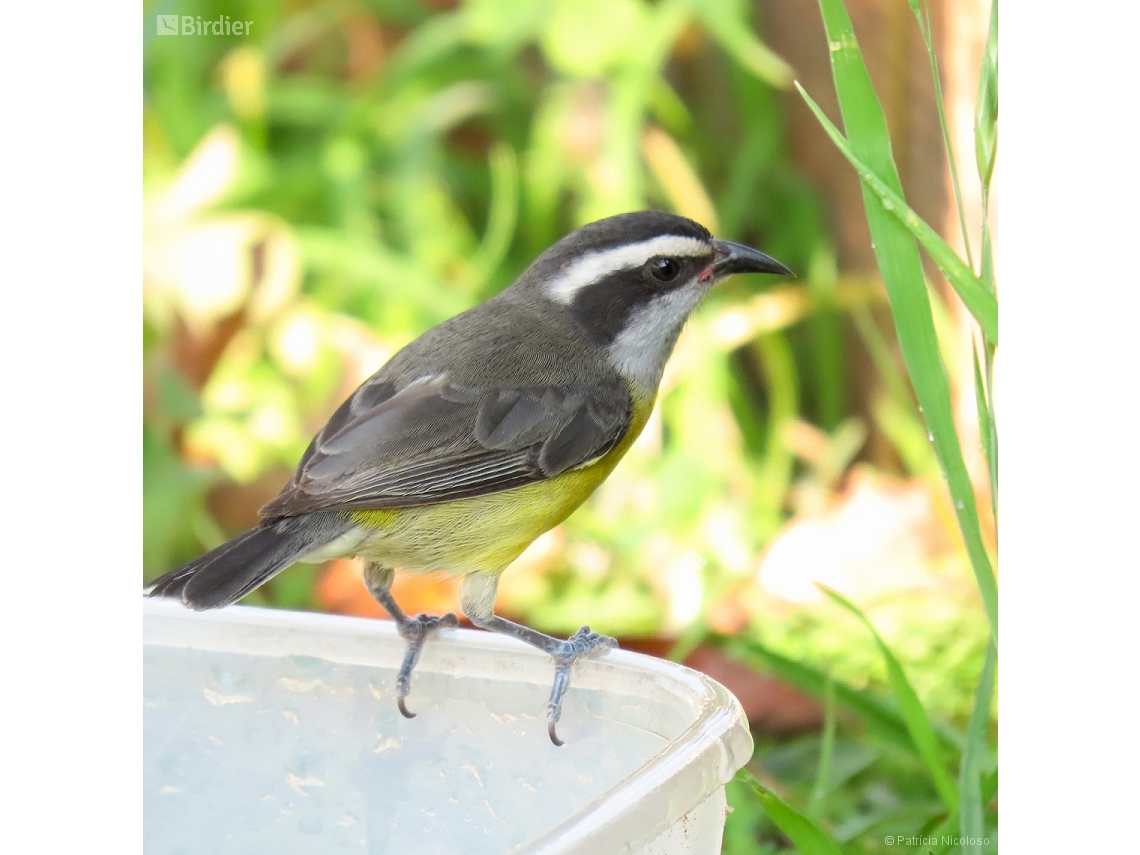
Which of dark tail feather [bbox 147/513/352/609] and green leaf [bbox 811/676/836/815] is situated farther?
green leaf [bbox 811/676/836/815]

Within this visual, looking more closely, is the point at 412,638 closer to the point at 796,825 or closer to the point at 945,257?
the point at 796,825

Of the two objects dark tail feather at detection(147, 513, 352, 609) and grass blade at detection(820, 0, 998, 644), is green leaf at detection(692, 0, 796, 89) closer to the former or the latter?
grass blade at detection(820, 0, 998, 644)

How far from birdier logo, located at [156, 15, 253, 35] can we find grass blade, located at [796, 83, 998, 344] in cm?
110

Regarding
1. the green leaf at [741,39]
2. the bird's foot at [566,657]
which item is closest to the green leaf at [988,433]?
the bird's foot at [566,657]

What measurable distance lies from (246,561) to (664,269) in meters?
0.69

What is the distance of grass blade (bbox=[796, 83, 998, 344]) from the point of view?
136cm


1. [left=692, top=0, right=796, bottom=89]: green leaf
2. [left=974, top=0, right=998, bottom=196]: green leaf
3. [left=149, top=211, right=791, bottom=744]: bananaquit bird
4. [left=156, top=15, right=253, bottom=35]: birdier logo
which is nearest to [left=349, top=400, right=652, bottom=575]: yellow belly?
[left=149, top=211, right=791, bottom=744]: bananaquit bird

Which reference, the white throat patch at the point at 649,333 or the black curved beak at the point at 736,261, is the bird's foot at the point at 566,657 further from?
the black curved beak at the point at 736,261

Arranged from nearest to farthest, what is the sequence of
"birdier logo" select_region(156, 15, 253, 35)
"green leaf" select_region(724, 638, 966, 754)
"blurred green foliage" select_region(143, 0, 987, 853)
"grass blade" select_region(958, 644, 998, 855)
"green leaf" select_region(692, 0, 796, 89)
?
"grass blade" select_region(958, 644, 998, 855)
"green leaf" select_region(724, 638, 966, 754)
"birdier logo" select_region(156, 15, 253, 35)
"blurred green foliage" select_region(143, 0, 987, 853)
"green leaf" select_region(692, 0, 796, 89)

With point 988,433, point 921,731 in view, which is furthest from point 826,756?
point 988,433

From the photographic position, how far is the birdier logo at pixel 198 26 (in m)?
2.13
